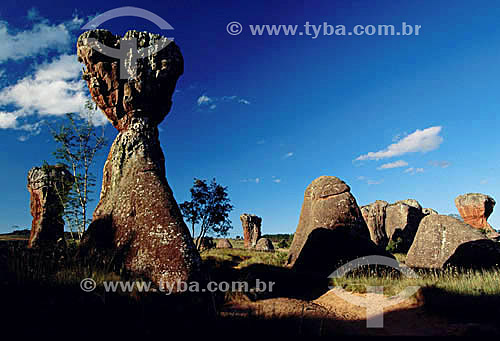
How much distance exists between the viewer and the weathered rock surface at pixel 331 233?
39.0 feet

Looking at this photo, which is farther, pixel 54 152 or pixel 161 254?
pixel 54 152

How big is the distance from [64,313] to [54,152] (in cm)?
726

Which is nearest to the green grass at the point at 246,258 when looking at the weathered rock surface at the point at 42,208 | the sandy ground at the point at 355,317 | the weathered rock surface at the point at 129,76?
the sandy ground at the point at 355,317

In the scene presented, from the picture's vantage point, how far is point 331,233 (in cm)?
1222

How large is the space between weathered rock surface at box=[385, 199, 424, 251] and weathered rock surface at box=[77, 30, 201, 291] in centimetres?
2170

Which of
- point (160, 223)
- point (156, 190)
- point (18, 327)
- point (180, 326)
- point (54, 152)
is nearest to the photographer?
point (18, 327)

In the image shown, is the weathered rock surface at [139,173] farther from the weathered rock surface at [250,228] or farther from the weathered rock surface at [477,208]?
the weathered rock surface at [477,208]

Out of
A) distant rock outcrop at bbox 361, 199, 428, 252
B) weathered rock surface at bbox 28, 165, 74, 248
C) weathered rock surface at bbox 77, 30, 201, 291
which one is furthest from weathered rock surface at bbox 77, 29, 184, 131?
distant rock outcrop at bbox 361, 199, 428, 252

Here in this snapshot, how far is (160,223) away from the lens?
5.89 m

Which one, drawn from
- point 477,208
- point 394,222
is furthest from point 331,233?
point 477,208

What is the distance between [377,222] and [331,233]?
17.0 metres

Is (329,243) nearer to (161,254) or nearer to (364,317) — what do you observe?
(364,317)

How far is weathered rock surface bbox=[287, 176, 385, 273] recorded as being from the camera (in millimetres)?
11891

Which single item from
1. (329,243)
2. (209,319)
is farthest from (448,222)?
(209,319)
